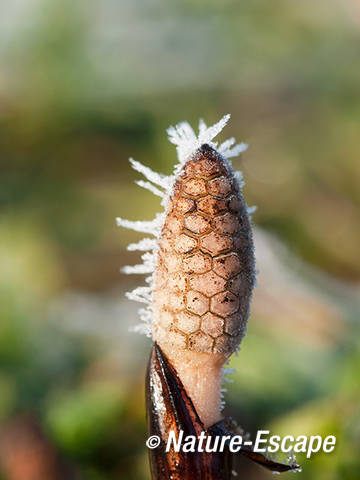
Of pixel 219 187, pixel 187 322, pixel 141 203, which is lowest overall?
pixel 187 322

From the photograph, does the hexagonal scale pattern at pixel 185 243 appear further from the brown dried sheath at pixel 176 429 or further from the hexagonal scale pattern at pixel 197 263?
the brown dried sheath at pixel 176 429

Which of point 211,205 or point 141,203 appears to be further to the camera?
point 141,203

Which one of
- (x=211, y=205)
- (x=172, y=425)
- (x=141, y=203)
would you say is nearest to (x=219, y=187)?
(x=211, y=205)

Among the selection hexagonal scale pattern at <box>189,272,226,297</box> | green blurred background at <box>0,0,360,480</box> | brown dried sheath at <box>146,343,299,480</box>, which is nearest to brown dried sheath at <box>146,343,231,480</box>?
brown dried sheath at <box>146,343,299,480</box>

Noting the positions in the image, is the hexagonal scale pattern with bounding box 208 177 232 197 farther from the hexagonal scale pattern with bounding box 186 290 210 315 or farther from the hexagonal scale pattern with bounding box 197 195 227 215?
the hexagonal scale pattern with bounding box 186 290 210 315

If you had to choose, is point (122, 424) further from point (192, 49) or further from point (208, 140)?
point (192, 49)

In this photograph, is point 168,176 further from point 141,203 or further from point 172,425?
point 141,203
